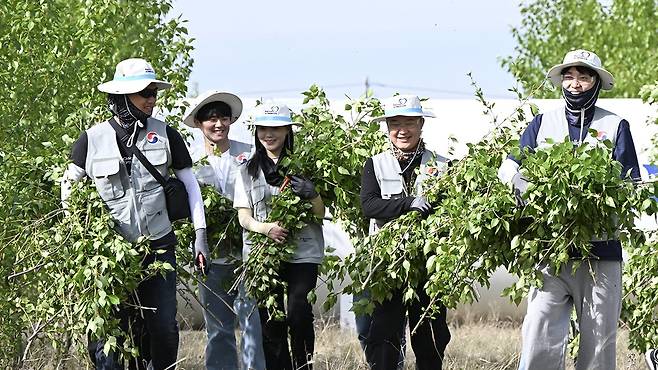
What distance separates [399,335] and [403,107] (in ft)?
4.19

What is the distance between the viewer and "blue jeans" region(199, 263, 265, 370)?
346 inches

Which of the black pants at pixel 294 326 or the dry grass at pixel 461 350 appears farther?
the dry grass at pixel 461 350

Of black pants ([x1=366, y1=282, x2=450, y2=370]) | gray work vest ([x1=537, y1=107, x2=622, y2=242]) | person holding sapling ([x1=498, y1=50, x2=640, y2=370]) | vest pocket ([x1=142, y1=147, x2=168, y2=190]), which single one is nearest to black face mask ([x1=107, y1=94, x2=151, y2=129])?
vest pocket ([x1=142, y1=147, x2=168, y2=190])

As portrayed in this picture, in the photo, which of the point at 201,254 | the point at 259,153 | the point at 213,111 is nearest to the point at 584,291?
the point at 201,254

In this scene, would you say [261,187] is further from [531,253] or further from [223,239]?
[531,253]

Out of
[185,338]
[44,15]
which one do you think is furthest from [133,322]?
[185,338]

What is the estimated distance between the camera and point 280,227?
7973 millimetres

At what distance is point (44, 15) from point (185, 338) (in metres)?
3.61

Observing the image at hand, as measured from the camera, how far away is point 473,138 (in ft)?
45.9

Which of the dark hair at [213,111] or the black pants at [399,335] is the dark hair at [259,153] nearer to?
the dark hair at [213,111]

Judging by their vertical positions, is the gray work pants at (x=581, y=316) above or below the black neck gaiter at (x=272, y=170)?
below

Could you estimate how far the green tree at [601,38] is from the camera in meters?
19.6

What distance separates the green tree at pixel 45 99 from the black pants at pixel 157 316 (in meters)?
0.40

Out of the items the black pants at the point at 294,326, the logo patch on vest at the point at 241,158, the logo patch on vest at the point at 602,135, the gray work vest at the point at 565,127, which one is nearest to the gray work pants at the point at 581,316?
the gray work vest at the point at 565,127
